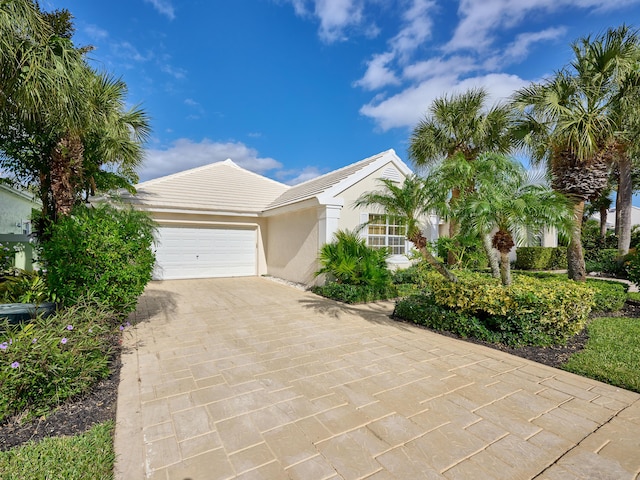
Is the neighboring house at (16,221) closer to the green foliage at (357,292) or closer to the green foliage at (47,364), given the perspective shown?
the green foliage at (47,364)

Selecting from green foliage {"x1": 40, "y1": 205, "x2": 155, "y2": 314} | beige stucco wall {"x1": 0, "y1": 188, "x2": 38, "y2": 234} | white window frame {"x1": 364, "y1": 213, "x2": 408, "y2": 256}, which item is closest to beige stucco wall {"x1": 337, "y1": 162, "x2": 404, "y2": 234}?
white window frame {"x1": 364, "y1": 213, "x2": 408, "y2": 256}

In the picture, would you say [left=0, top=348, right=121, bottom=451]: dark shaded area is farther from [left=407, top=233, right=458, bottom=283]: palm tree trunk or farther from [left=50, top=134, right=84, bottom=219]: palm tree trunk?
[left=407, top=233, right=458, bottom=283]: palm tree trunk

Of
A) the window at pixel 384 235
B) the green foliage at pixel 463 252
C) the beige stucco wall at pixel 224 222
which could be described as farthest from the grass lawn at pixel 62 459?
the beige stucco wall at pixel 224 222

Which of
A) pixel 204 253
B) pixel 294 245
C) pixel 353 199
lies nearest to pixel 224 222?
pixel 204 253

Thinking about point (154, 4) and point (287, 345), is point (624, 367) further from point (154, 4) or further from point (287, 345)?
point (154, 4)

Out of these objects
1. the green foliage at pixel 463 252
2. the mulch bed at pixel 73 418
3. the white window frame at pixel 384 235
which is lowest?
the mulch bed at pixel 73 418

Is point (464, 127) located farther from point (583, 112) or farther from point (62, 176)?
point (62, 176)

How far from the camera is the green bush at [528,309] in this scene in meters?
5.39

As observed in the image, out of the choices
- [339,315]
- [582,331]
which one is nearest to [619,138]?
[582,331]

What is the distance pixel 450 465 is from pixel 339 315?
5.19 meters

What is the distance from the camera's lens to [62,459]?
2.45m

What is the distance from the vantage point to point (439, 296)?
21.3ft

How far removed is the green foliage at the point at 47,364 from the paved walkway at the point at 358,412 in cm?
56

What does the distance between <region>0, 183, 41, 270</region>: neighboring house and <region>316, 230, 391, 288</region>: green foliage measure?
9.34 meters
